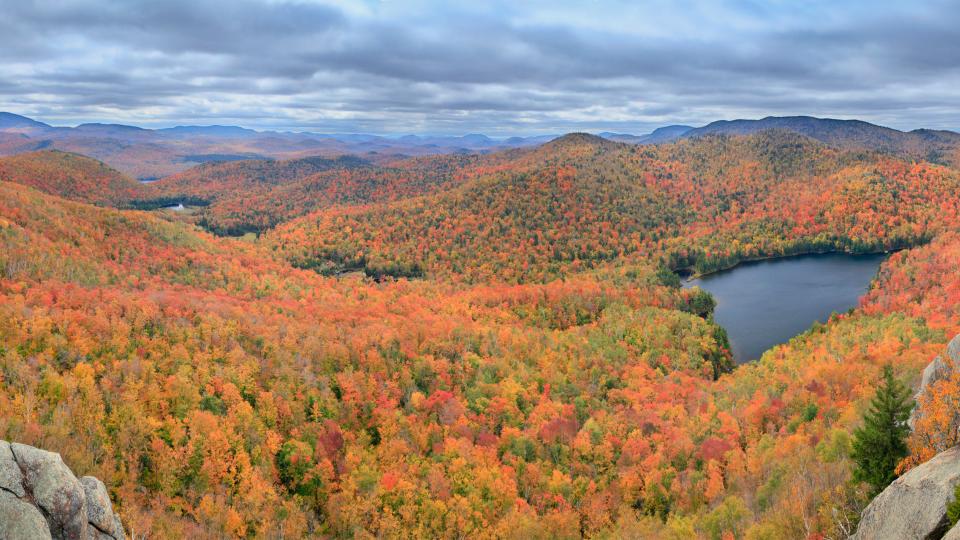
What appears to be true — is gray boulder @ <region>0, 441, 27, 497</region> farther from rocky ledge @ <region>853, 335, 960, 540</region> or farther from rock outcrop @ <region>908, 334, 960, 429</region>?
rock outcrop @ <region>908, 334, 960, 429</region>

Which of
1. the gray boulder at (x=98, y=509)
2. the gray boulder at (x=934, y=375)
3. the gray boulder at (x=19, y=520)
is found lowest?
the gray boulder at (x=98, y=509)

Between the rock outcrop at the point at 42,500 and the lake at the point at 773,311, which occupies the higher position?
the rock outcrop at the point at 42,500

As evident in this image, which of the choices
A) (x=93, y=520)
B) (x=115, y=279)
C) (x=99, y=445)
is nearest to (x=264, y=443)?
(x=99, y=445)

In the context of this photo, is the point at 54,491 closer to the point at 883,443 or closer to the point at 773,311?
the point at 883,443

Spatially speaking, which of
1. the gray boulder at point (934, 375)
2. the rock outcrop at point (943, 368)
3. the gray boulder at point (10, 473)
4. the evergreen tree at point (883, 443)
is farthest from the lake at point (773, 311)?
the gray boulder at point (10, 473)

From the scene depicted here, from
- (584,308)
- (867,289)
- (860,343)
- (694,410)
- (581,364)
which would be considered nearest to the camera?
(694,410)

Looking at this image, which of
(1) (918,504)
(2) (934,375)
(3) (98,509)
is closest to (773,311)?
(2) (934,375)

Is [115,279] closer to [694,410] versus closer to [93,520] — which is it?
[93,520]

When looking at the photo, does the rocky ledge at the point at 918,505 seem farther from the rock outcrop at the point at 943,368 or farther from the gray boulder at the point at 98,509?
the gray boulder at the point at 98,509
